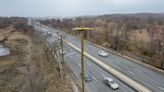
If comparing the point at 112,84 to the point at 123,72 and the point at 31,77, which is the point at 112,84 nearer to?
the point at 123,72

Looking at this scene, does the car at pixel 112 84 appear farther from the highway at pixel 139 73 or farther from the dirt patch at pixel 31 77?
the dirt patch at pixel 31 77

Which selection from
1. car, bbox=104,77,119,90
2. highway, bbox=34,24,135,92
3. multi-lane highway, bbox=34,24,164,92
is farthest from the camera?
multi-lane highway, bbox=34,24,164,92

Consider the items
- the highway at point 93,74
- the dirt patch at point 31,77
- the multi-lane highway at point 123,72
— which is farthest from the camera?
the dirt patch at point 31,77

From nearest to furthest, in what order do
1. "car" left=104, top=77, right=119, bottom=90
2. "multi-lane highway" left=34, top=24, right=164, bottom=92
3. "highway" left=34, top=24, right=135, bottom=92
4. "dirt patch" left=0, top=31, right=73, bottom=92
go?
"car" left=104, top=77, right=119, bottom=90, "highway" left=34, top=24, right=135, bottom=92, "multi-lane highway" left=34, top=24, right=164, bottom=92, "dirt patch" left=0, top=31, right=73, bottom=92

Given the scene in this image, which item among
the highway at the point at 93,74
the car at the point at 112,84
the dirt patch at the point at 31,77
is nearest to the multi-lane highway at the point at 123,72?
the highway at the point at 93,74

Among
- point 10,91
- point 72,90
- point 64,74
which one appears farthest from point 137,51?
point 10,91

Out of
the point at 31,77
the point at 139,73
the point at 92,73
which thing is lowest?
the point at 31,77

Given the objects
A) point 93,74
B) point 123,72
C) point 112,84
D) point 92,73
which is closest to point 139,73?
point 123,72

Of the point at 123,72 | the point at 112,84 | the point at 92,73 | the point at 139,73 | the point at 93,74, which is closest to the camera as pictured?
the point at 112,84

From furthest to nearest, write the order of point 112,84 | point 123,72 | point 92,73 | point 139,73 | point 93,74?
1. point 92,73
2. point 93,74
3. point 123,72
4. point 139,73
5. point 112,84

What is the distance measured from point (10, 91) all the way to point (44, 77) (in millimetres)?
5340

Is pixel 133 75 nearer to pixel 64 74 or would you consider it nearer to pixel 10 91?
pixel 64 74

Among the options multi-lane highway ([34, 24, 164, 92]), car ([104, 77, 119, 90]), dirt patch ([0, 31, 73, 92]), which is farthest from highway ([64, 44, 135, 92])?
dirt patch ([0, 31, 73, 92])

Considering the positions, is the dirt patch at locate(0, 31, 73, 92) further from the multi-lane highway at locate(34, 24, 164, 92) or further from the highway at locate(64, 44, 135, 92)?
the multi-lane highway at locate(34, 24, 164, 92)
